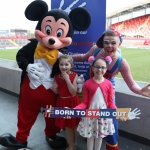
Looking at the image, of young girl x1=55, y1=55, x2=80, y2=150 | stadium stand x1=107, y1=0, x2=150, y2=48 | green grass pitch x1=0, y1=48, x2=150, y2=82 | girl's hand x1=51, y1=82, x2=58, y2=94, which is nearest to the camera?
young girl x1=55, y1=55, x2=80, y2=150

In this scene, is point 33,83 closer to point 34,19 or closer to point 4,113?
point 34,19

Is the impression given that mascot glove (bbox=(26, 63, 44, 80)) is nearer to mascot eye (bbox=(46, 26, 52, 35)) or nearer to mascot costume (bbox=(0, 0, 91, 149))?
mascot costume (bbox=(0, 0, 91, 149))

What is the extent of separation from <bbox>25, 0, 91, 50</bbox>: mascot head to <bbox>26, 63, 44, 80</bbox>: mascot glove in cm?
19

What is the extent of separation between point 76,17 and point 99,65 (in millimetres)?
553

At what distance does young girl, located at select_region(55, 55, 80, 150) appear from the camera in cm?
157

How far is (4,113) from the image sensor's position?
273 cm

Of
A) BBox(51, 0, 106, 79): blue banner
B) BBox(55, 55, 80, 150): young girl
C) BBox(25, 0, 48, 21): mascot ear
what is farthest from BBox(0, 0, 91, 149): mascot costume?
BBox(51, 0, 106, 79): blue banner

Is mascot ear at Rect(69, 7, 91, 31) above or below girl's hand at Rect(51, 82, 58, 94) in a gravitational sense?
above

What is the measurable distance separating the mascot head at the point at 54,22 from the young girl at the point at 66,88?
15 centimetres

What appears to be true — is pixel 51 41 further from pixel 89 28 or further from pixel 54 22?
pixel 89 28

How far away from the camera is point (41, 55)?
5.41ft

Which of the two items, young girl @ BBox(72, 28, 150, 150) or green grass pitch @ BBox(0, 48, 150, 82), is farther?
green grass pitch @ BBox(0, 48, 150, 82)

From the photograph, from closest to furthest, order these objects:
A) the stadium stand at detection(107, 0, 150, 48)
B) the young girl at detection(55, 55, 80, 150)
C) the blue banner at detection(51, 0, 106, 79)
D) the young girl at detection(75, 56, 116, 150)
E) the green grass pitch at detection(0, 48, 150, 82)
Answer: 1. the young girl at detection(75, 56, 116, 150)
2. the young girl at detection(55, 55, 80, 150)
3. the blue banner at detection(51, 0, 106, 79)
4. the green grass pitch at detection(0, 48, 150, 82)
5. the stadium stand at detection(107, 0, 150, 48)

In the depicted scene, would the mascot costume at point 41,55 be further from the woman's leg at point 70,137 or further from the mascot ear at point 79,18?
the woman's leg at point 70,137
